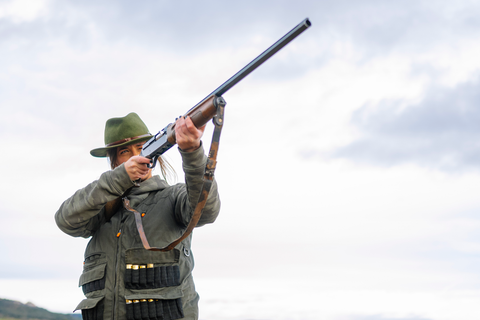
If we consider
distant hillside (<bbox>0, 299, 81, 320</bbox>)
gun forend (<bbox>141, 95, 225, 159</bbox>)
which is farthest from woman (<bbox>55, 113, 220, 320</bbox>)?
distant hillside (<bbox>0, 299, 81, 320</bbox>)

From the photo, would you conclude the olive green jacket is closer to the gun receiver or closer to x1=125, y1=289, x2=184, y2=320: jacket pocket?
x1=125, y1=289, x2=184, y2=320: jacket pocket

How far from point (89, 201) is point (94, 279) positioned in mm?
914

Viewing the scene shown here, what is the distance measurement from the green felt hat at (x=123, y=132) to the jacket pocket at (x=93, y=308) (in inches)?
77.5

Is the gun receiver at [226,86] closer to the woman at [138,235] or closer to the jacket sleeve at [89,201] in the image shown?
the woman at [138,235]

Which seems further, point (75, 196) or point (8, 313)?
point (8, 313)

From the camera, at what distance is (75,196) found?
511 cm

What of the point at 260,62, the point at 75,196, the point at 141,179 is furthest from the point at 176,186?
the point at 260,62

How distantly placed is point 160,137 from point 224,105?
3.53ft

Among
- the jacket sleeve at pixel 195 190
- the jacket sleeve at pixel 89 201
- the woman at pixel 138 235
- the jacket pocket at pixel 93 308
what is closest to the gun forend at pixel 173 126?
the woman at pixel 138 235

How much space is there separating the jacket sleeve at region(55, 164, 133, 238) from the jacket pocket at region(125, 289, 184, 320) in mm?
1075

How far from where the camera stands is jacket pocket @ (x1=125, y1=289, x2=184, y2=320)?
4.65 meters

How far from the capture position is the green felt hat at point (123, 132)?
5.79 meters

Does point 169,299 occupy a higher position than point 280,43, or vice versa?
point 280,43

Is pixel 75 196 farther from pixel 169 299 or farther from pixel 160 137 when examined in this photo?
pixel 169 299
